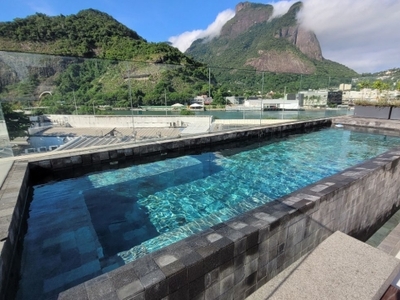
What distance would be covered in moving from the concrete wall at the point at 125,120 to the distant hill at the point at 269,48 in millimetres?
28902

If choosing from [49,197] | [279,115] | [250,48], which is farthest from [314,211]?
[250,48]

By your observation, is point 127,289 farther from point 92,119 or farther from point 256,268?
point 92,119

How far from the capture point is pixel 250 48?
65.8 metres

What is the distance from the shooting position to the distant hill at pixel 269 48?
175 ft

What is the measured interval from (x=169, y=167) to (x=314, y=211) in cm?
311

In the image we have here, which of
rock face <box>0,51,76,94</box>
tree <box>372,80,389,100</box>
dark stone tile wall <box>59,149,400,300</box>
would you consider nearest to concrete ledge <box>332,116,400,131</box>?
tree <box>372,80,389,100</box>

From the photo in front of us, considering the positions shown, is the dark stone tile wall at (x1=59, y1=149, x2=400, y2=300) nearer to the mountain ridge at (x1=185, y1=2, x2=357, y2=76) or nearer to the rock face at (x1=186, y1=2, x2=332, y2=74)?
the mountain ridge at (x1=185, y1=2, x2=357, y2=76)

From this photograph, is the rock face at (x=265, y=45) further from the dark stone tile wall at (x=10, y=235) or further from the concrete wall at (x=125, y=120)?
the dark stone tile wall at (x=10, y=235)

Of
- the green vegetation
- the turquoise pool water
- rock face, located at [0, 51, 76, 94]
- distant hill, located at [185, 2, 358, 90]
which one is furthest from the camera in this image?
distant hill, located at [185, 2, 358, 90]

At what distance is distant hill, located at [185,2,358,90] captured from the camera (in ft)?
175

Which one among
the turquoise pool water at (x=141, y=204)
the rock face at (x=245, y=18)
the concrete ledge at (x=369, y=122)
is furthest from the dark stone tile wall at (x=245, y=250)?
the rock face at (x=245, y=18)

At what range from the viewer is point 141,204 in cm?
310

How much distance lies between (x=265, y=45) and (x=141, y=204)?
229 ft

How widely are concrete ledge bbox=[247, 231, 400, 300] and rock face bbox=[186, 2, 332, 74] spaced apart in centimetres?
4111
